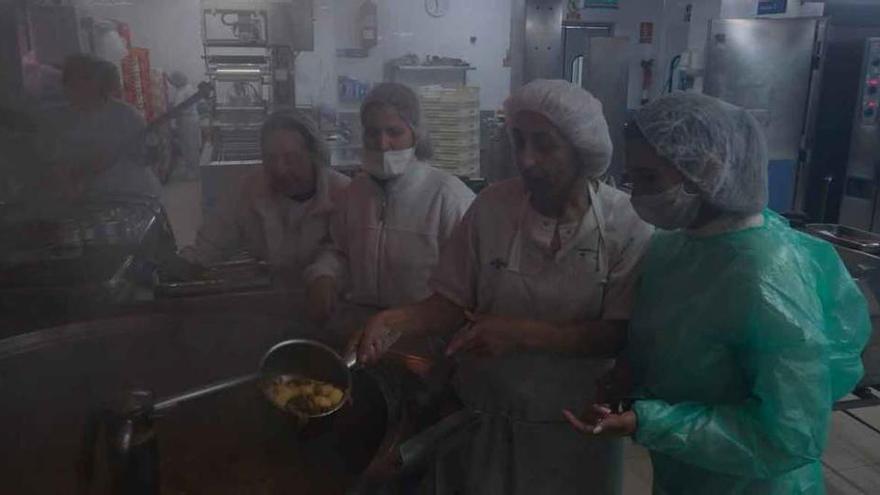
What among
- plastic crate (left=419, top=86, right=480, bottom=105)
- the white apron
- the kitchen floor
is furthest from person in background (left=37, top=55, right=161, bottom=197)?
the white apron

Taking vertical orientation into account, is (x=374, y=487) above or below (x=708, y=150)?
below

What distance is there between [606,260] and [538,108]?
30cm

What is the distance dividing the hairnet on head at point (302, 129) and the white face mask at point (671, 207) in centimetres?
107

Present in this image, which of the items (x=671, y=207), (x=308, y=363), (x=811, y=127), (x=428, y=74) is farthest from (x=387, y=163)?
(x=811, y=127)

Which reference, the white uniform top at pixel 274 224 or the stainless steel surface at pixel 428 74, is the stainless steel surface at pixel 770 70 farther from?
the white uniform top at pixel 274 224

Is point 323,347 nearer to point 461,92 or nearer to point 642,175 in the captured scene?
→ point 642,175

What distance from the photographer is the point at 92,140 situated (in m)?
2.62

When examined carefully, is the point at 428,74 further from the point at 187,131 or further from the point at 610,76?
the point at 610,76

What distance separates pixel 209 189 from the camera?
281 centimetres

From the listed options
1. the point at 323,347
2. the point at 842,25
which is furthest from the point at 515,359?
the point at 842,25

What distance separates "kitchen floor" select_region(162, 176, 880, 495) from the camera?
2432mm

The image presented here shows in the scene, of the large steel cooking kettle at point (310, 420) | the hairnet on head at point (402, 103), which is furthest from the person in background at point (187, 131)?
the large steel cooking kettle at point (310, 420)

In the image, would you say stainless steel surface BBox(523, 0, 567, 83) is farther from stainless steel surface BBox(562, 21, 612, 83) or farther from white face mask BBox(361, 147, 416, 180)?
stainless steel surface BBox(562, 21, 612, 83)

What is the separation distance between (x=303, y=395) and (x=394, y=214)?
26.7 inches
